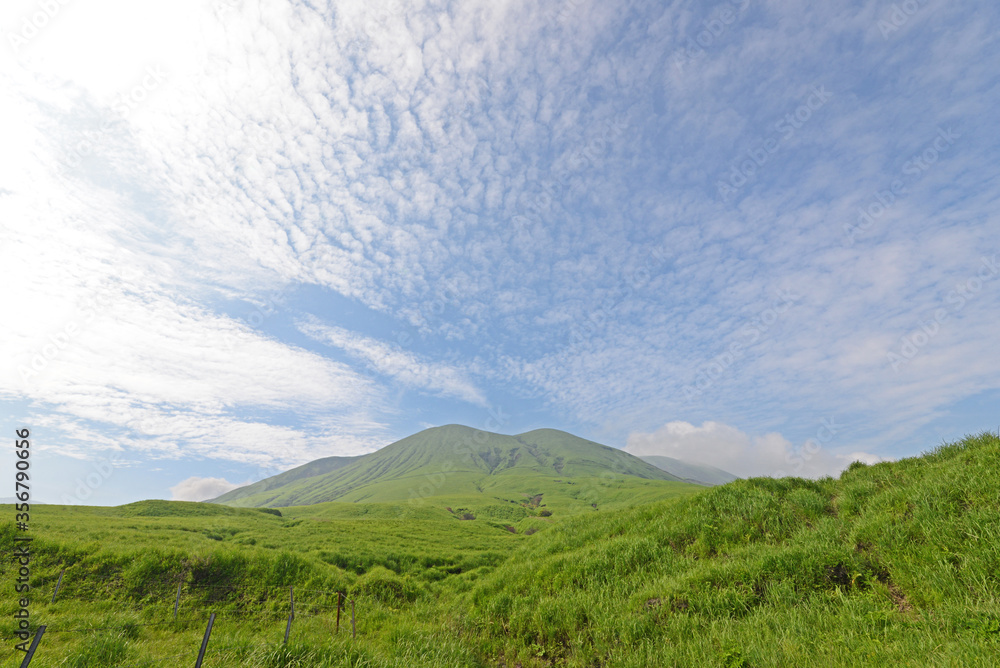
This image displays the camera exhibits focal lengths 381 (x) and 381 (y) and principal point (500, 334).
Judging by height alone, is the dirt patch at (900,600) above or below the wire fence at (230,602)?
above

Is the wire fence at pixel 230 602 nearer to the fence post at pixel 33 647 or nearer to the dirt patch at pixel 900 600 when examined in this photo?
the fence post at pixel 33 647

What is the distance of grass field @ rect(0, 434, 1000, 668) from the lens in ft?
27.6

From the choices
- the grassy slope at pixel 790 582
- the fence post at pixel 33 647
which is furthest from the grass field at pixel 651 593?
the fence post at pixel 33 647

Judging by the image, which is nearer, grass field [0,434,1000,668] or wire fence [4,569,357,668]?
grass field [0,434,1000,668]

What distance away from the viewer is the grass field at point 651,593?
841 cm

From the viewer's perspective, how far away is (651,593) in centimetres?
1219

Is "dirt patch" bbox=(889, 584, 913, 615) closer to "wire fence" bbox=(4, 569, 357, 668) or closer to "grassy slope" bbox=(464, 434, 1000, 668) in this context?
"grassy slope" bbox=(464, 434, 1000, 668)

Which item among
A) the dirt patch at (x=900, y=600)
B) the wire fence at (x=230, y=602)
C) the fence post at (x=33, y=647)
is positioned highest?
the fence post at (x=33, y=647)

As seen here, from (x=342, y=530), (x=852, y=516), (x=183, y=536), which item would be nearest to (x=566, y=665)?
(x=852, y=516)

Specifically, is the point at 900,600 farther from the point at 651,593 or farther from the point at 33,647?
the point at 33,647

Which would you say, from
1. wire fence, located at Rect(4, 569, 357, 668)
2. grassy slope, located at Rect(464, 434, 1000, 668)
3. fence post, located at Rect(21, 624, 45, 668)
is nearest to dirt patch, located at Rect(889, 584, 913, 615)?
grassy slope, located at Rect(464, 434, 1000, 668)

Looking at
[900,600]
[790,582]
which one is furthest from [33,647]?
[900,600]

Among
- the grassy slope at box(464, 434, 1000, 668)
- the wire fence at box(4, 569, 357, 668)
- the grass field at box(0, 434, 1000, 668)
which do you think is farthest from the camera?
the wire fence at box(4, 569, 357, 668)

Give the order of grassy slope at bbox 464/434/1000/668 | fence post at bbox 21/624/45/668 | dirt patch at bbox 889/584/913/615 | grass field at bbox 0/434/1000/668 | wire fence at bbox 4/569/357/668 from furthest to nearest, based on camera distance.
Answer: wire fence at bbox 4/569/357/668, dirt patch at bbox 889/584/913/615, grass field at bbox 0/434/1000/668, grassy slope at bbox 464/434/1000/668, fence post at bbox 21/624/45/668
